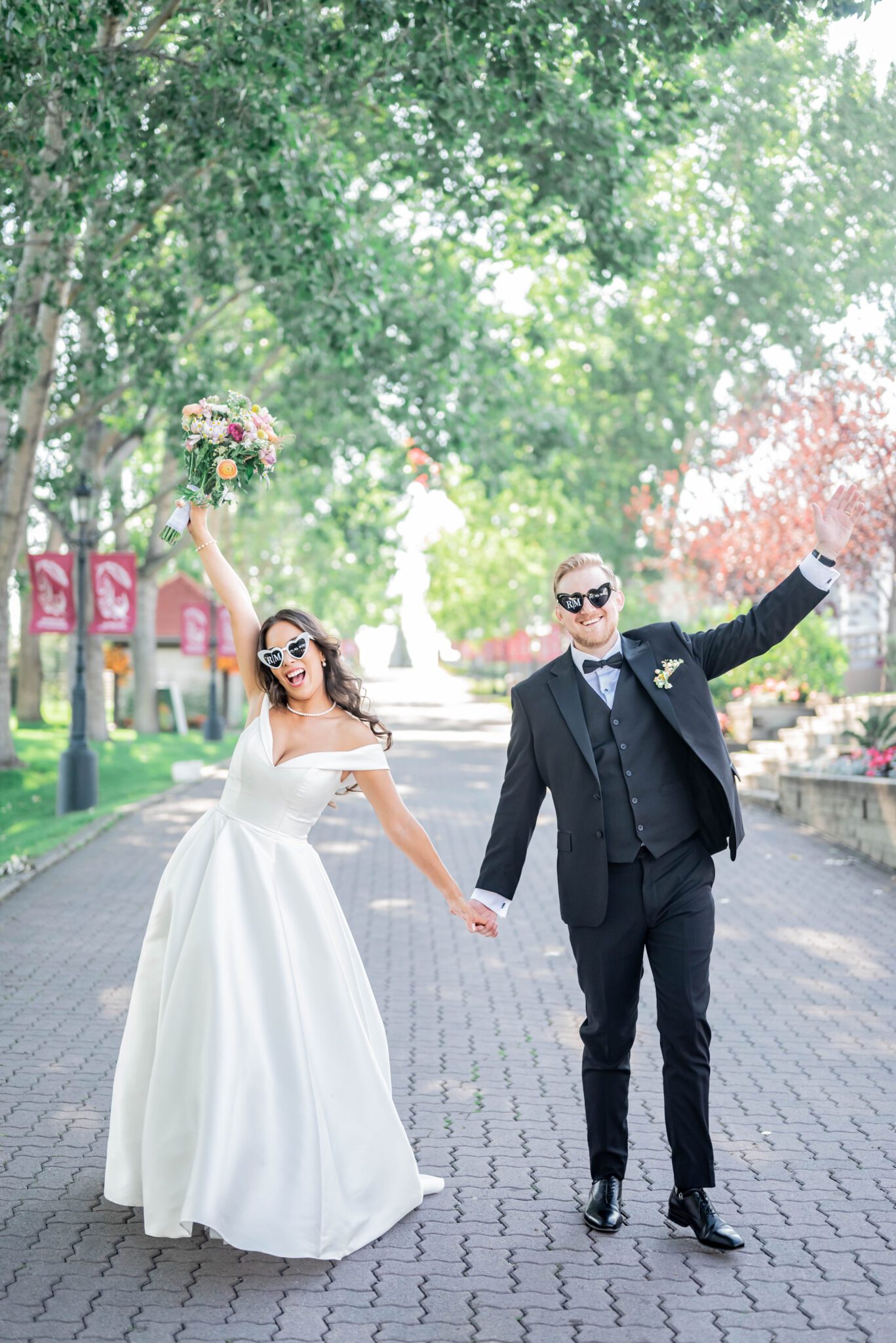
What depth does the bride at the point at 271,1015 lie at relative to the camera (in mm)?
4422

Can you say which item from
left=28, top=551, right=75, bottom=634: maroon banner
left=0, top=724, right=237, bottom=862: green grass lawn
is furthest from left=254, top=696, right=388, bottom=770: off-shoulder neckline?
left=28, top=551, right=75, bottom=634: maroon banner

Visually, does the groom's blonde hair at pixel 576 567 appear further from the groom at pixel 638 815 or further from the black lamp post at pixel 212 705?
the black lamp post at pixel 212 705

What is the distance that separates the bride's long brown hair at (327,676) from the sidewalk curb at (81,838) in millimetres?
7675

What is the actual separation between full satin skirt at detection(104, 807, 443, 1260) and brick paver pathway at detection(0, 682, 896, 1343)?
180mm

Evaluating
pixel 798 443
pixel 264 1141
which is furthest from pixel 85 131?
pixel 798 443

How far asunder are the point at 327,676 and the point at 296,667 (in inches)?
7.6

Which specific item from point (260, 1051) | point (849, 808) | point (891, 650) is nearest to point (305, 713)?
point (260, 1051)

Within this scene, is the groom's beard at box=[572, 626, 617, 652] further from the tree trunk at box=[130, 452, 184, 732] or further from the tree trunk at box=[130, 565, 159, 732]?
the tree trunk at box=[130, 565, 159, 732]

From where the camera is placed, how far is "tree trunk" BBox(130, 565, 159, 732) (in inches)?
1332

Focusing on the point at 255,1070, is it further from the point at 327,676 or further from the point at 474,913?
the point at 327,676

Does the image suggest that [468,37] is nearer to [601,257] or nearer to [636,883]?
[601,257]

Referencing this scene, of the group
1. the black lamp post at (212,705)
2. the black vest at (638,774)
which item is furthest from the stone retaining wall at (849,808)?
the black lamp post at (212,705)

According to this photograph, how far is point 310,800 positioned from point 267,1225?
1298 millimetres

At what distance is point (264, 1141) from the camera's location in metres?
4.42
